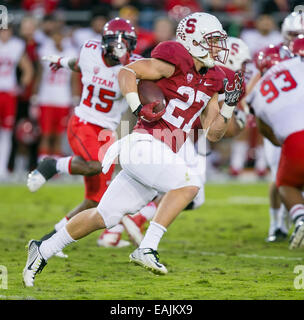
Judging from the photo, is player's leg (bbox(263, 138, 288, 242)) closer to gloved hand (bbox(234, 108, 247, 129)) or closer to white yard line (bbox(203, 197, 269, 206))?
gloved hand (bbox(234, 108, 247, 129))

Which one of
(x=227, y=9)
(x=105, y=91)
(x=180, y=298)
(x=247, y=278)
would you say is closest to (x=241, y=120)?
(x=105, y=91)

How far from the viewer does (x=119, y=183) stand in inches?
179

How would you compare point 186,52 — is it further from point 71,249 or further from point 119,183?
point 71,249

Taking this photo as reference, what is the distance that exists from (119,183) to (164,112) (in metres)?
0.49

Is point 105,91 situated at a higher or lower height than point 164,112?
higher

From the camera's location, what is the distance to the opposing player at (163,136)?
4.45 m

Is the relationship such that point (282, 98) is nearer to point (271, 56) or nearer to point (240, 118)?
point (240, 118)

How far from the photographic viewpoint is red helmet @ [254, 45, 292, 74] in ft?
20.3

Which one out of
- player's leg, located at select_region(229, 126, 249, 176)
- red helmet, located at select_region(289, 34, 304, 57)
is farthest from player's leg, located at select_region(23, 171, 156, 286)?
player's leg, located at select_region(229, 126, 249, 176)

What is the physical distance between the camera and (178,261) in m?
5.64

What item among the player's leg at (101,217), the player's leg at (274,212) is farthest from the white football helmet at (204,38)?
the player's leg at (274,212)

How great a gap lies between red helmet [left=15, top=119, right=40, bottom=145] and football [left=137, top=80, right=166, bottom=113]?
617 cm

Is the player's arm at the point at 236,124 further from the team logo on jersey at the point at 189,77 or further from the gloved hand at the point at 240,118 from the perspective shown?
the team logo on jersey at the point at 189,77
